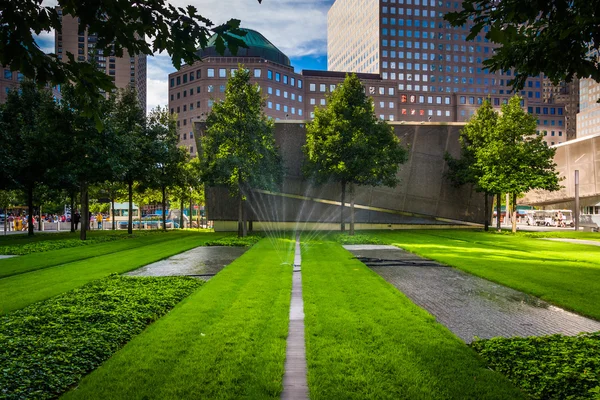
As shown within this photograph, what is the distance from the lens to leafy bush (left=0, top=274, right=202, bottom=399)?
522 cm

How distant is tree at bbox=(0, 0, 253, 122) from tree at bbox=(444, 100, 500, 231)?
36.7 meters

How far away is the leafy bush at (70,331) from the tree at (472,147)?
33.0 meters

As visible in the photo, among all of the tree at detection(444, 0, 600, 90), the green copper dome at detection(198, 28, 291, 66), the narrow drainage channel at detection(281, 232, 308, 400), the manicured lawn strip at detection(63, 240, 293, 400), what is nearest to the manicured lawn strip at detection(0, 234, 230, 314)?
the manicured lawn strip at detection(63, 240, 293, 400)

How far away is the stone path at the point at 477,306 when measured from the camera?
757cm

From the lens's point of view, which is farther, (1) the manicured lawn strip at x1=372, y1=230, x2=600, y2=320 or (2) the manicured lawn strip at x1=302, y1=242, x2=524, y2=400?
(1) the manicured lawn strip at x1=372, y1=230, x2=600, y2=320

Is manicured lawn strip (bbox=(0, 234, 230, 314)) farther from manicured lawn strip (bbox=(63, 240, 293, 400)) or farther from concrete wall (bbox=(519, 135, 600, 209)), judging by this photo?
concrete wall (bbox=(519, 135, 600, 209))

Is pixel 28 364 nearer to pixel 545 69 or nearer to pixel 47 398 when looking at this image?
pixel 47 398

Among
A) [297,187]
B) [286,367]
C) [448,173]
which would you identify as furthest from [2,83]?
[286,367]

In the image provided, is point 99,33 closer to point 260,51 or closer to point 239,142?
point 239,142

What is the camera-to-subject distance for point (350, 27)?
6334 inches

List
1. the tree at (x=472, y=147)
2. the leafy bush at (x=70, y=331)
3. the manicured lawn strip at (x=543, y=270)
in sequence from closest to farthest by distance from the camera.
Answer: the leafy bush at (x=70, y=331), the manicured lawn strip at (x=543, y=270), the tree at (x=472, y=147)

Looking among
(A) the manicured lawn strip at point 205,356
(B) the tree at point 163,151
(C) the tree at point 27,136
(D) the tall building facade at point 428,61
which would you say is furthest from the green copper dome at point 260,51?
(A) the manicured lawn strip at point 205,356

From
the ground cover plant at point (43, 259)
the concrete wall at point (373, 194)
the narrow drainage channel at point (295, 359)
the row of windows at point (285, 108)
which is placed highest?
the row of windows at point (285, 108)

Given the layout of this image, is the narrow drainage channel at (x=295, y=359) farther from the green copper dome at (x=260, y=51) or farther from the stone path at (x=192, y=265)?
the green copper dome at (x=260, y=51)
